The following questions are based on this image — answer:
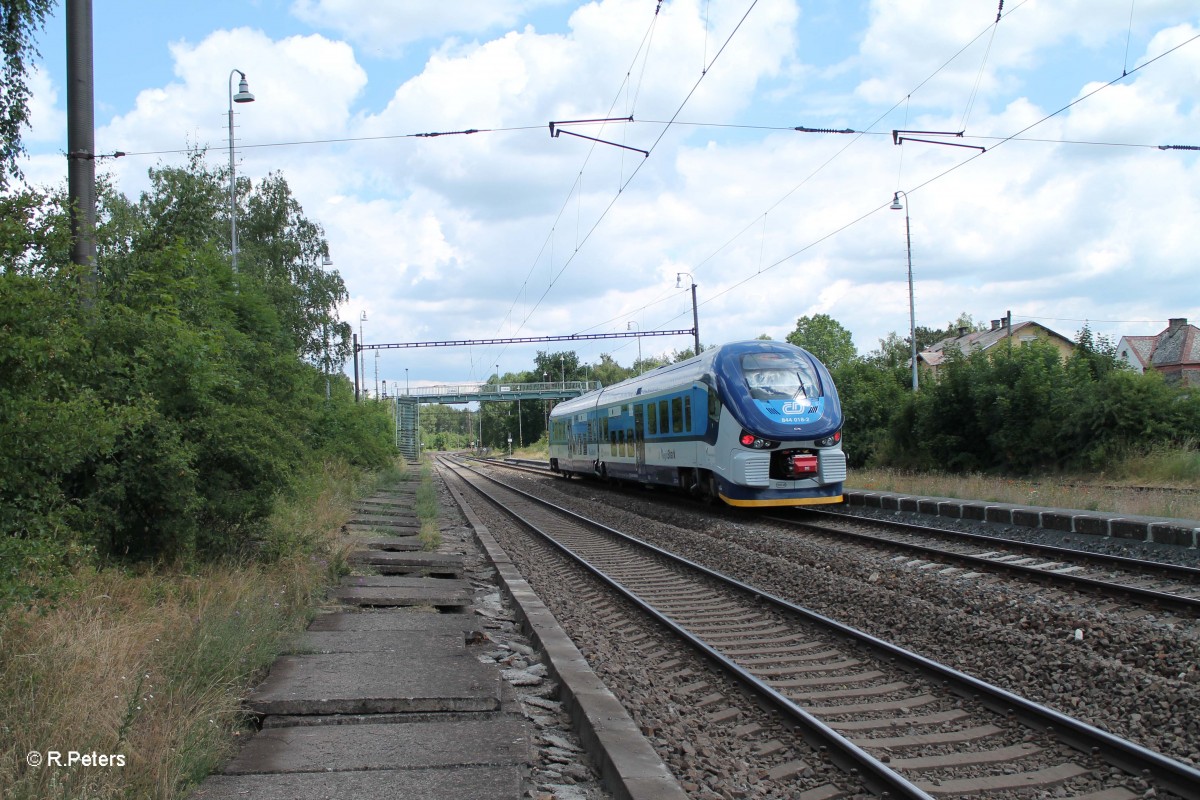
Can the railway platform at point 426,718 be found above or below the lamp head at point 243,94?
below

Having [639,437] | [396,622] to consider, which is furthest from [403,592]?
[639,437]

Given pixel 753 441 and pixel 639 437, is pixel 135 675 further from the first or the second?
pixel 639 437

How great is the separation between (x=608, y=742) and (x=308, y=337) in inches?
1288

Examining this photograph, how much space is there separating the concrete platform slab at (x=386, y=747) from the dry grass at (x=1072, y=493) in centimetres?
1173

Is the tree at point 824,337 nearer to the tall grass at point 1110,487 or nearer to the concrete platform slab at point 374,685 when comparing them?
the tall grass at point 1110,487

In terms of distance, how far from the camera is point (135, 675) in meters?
4.92

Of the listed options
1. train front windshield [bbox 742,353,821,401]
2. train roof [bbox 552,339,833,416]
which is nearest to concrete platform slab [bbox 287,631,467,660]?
train front windshield [bbox 742,353,821,401]

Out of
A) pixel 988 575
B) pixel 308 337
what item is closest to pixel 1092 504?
pixel 988 575

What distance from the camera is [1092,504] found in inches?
588

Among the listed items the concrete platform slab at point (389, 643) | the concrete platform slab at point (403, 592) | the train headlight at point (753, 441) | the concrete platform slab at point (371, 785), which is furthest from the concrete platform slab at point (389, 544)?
the concrete platform slab at point (371, 785)

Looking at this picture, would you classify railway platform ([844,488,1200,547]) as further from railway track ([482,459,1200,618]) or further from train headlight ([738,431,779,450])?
train headlight ([738,431,779,450])

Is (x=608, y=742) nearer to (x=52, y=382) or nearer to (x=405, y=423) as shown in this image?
(x=52, y=382)

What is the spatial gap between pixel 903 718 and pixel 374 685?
3265mm

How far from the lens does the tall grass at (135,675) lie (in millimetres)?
3863
